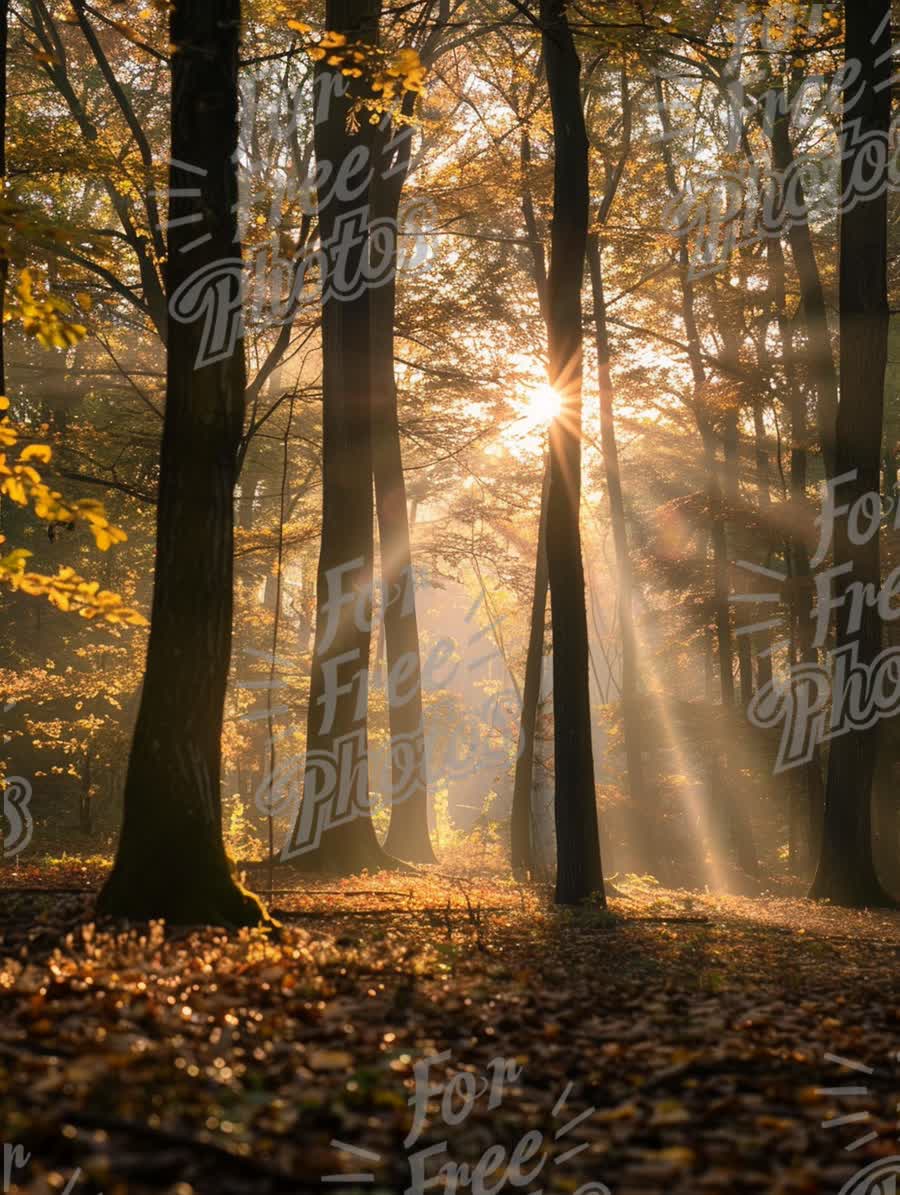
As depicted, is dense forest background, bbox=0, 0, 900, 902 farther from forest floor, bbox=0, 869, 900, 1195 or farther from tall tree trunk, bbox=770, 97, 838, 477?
forest floor, bbox=0, 869, 900, 1195

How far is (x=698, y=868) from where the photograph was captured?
2783 cm

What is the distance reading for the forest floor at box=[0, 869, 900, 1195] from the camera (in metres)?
3.22

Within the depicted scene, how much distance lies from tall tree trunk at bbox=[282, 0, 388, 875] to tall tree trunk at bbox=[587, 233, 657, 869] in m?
9.06

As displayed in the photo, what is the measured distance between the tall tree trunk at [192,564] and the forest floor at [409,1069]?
56 centimetres

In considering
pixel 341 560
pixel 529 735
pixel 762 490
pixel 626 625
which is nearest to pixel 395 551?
pixel 529 735

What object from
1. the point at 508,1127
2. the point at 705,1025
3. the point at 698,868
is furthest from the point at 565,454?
the point at 698,868

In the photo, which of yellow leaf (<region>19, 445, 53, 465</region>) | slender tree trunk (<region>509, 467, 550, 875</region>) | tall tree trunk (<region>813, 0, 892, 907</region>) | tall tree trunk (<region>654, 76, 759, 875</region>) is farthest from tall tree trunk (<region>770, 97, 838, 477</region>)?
yellow leaf (<region>19, 445, 53, 465</region>)

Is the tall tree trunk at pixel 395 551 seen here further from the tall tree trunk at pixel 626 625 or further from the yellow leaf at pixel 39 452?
the yellow leaf at pixel 39 452

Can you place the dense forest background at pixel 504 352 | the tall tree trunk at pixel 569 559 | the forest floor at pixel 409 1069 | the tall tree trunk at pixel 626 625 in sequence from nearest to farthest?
1. the forest floor at pixel 409 1069
2. the tall tree trunk at pixel 569 559
3. the dense forest background at pixel 504 352
4. the tall tree trunk at pixel 626 625

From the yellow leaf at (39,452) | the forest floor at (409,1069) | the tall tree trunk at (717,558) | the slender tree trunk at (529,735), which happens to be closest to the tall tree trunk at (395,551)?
the slender tree trunk at (529,735)

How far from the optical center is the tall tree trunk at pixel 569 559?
11.1 metres

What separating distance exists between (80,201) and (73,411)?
Answer: 4442 mm

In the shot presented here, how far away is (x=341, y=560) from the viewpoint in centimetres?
1384

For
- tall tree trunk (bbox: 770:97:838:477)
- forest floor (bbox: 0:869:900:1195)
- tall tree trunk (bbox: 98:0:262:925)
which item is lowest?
forest floor (bbox: 0:869:900:1195)
